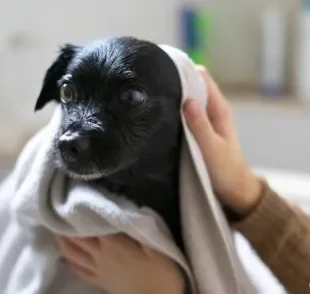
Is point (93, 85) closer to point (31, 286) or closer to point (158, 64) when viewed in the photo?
point (158, 64)

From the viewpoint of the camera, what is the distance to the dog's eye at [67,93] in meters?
0.70

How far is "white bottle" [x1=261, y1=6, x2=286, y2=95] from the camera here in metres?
1.70

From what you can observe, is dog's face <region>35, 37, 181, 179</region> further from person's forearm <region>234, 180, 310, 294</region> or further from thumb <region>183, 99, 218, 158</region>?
person's forearm <region>234, 180, 310, 294</region>

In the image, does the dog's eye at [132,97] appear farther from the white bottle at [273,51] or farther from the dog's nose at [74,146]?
the white bottle at [273,51]

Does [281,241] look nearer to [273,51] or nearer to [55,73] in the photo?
[55,73]

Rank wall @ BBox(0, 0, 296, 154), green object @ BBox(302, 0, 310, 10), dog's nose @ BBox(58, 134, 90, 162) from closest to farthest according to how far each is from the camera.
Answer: dog's nose @ BBox(58, 134, 90, 162) < wall @ BBox(0, 0, 296, 154) < green object @ BBox(302, 0, 310, 10)

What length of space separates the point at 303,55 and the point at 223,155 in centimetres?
97

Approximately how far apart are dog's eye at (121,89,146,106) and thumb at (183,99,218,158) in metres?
0.08

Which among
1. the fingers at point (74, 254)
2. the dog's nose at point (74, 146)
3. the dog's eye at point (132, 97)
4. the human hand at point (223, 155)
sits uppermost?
the dog's eye at point (132, 97)

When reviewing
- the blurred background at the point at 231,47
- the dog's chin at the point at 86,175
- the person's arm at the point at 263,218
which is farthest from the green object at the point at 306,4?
the dog's chin at the point at 86,175

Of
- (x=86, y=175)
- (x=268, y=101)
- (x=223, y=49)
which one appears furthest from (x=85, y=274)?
(x=223, y=49)

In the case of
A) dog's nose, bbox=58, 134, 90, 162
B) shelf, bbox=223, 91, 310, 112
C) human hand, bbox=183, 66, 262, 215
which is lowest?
shelf, bbox=223, 91, 310, 112

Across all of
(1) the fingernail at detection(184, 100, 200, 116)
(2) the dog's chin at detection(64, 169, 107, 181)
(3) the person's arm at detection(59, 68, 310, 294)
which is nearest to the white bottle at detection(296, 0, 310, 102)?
(3) the person's arm at detection(59, 68, 310, 294)

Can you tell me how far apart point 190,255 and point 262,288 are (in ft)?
0.45
